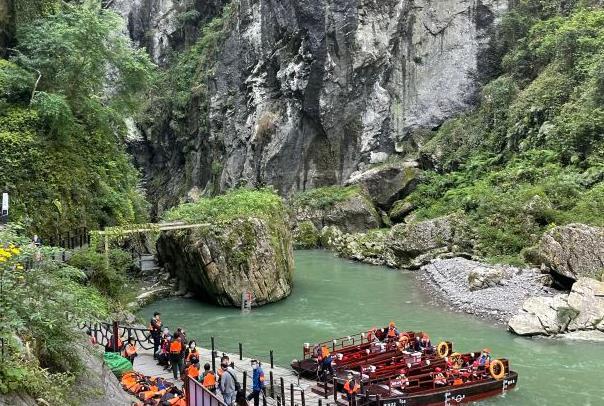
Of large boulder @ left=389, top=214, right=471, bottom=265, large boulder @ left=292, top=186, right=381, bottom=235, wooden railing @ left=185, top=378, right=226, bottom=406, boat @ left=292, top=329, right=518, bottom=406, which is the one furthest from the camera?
large boulder @ left=292, top=186, right=381, bottom=235

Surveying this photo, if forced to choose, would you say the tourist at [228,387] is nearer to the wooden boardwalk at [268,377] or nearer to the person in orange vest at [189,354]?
the wooden boardwalk at [268,377]

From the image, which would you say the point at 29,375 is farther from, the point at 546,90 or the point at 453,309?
the point at 546,90

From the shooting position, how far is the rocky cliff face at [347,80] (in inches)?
1981

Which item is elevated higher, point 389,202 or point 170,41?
point 170,41

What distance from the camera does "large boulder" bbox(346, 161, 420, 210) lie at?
154ft

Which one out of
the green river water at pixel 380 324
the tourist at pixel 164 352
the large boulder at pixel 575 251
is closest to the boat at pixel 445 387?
the green river water at pixel 380 324

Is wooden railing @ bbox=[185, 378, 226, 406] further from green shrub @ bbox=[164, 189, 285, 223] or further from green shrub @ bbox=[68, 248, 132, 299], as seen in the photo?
green shrub @ bbox=[164, 189, 285, 223]

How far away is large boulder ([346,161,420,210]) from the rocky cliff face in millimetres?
2656

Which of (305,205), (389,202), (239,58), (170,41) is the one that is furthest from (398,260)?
(170,41)

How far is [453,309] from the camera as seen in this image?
25.0 metres

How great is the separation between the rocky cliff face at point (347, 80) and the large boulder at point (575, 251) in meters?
25.1

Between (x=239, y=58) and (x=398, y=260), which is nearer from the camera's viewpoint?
(x=398, y=260)

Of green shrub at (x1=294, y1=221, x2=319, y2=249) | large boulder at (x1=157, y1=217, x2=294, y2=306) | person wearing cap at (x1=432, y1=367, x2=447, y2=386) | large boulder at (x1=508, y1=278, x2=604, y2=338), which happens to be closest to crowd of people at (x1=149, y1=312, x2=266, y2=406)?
person wearing cap at (x1=432, y1=367, x2=447, y2=386)

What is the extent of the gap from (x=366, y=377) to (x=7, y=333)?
1057 cm
